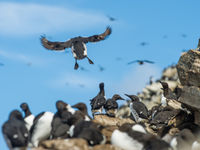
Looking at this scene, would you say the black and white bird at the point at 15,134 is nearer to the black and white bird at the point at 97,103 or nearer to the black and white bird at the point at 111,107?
the black and white bird at the point at 111,107

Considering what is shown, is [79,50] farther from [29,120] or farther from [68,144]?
[68,144]

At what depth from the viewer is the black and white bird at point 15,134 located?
41.1 ft

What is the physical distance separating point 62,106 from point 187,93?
4.72 m

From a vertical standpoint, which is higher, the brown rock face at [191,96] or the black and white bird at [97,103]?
the brown rock face at [191,96]

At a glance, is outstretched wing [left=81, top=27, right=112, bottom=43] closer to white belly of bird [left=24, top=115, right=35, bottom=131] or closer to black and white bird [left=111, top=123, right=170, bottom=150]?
white belly of bird [left=24, top=115, right=35, bottom=131]

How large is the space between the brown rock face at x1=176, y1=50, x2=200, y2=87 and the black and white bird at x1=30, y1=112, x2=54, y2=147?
18.0ft

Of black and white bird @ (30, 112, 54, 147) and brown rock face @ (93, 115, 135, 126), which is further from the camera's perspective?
brown rock face @ (93, 115, 135, 126)

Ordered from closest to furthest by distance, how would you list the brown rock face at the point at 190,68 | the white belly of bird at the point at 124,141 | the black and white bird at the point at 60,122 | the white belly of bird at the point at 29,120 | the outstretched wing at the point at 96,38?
1. the white belly of bird at the point at 124,141
2. the black and white bird at the point at 60,122
3. the white belly of bird at the point at 29,120
4. the brown rock face at the point at 190,68
5. the outstretched wing at the point at 96,38

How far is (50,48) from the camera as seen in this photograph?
23.3m

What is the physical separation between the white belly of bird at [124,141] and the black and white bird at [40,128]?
199 centimetres

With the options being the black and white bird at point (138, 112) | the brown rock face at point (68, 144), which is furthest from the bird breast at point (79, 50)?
the brown rock face at point (68, 144)

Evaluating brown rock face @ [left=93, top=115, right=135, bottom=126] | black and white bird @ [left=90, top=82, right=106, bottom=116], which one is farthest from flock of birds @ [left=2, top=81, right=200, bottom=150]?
black and white bird @ [left=90, top=82, right=106, bottom=116]

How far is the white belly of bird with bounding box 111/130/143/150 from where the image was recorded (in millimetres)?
12945

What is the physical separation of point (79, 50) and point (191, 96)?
6.94 m
